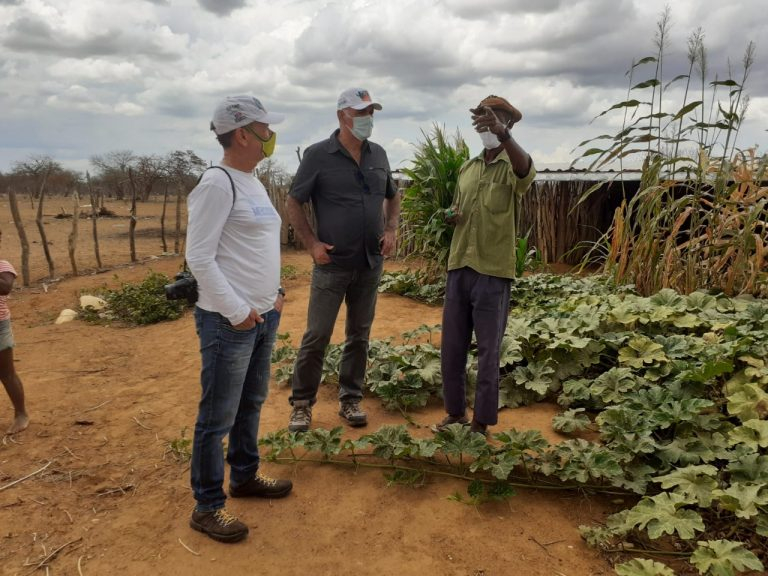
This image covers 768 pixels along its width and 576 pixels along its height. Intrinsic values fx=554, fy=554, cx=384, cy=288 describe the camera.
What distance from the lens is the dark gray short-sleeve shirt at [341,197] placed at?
3139 millimetres

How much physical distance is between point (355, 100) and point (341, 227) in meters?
0.71

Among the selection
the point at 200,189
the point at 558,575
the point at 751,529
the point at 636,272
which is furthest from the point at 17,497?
the point at 636,272

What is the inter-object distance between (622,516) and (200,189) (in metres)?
2.17

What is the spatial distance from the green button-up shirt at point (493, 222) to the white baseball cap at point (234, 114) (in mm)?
1210

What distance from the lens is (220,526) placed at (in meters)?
2.36

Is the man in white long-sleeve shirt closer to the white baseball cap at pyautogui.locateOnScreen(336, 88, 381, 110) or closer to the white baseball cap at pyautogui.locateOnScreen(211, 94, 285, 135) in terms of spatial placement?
the white baseball cap at pyautogui.locateOnScreen(211, 94, 285, 135)

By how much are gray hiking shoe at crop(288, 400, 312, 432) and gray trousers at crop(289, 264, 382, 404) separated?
1.4 inches

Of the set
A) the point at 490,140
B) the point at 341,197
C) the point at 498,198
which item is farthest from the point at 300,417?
the point at 490,140

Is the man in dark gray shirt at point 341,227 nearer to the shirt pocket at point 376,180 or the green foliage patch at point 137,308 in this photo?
the shirt pocket at point 376,180

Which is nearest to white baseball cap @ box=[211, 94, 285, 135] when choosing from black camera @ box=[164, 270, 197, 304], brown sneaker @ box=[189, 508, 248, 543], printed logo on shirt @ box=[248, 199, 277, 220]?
printed logo on shirt @ box=[248, 199, 277, 220]

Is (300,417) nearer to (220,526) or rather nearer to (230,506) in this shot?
(230,506)

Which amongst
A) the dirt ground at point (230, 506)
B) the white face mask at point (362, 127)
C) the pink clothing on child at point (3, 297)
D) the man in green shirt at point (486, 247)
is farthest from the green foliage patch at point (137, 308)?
the man in green shirt at point (486, 247)

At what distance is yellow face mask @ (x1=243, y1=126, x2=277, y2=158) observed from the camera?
7.16 ft

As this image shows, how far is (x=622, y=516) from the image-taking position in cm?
234
